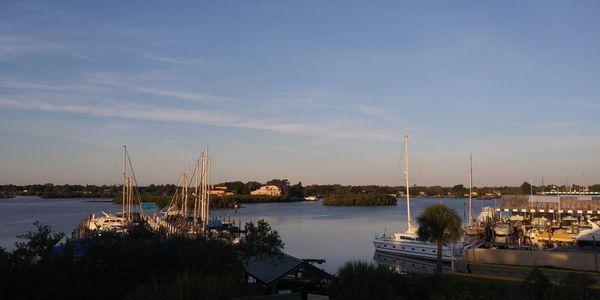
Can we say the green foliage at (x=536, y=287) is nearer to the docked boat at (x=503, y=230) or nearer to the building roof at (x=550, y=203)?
the docked boat at (x=503, y=230)

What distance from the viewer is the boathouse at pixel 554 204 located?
210ft

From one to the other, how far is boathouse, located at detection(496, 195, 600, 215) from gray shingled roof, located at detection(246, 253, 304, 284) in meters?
48.3

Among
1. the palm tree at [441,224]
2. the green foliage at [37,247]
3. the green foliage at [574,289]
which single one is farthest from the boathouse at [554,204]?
the green foliage at [37,247]

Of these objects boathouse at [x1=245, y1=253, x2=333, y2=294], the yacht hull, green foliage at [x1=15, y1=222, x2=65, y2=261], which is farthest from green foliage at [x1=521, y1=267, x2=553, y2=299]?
the yacht hull

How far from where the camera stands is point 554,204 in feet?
218

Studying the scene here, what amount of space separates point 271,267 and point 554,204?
50.9 meters

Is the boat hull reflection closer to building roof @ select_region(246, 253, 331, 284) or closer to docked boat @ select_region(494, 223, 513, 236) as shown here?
docked boat @ select_region(494, 223, 513, 236)

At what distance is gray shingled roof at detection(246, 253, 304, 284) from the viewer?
2575 centimetres

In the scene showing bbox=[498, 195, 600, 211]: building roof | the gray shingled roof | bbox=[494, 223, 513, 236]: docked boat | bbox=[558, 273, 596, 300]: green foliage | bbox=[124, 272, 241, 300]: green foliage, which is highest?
bbox=[498, 195, 600, 211]: building roof

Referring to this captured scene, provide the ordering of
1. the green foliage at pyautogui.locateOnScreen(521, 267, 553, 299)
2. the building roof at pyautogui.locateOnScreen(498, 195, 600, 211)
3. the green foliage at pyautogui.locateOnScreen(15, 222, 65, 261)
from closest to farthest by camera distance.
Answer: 1. the green foliage at pyautogui.locateOnScreen(521, 267, 553, 299)
2. the green foliage at pyautogui.locateOnScreen(15, 222, 65, 261)
3. the building roof at pyautogui.locateOnScreen(498, 195, 600, 211)

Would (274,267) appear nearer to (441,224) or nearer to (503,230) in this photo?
(441,224)

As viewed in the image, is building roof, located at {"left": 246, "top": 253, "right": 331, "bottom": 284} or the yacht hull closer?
building roof, located at {"left": 246, "top": 253, "right": 331, "bottom": 284}

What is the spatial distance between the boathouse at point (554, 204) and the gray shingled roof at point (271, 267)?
4827cm

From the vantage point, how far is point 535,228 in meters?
59.9
